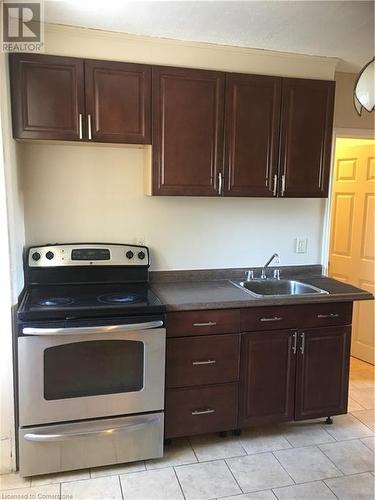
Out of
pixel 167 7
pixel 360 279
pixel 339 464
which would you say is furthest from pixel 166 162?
pixel 360 279

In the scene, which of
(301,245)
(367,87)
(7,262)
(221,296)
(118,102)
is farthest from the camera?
(301,245)

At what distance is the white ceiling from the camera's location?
211cm

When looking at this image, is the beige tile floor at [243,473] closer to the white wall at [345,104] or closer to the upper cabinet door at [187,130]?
the upper cabinet door at [187,130]

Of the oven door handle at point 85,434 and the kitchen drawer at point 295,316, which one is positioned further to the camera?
the kitchen drawer at point 295,316

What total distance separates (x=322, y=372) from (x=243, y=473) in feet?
2.64

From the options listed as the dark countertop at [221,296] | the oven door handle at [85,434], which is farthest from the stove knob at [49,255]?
the oven door handle at [85,434]

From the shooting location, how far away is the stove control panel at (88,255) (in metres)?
2.59

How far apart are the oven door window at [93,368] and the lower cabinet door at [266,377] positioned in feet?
2.16

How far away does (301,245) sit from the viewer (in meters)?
3.20

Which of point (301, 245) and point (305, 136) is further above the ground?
point (305, 136)

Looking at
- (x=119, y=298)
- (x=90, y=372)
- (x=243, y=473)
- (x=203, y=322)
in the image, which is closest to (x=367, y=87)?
(x=203, y=322)

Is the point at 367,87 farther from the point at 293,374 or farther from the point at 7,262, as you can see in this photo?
the point at 7,262

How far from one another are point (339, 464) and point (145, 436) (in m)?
1.12

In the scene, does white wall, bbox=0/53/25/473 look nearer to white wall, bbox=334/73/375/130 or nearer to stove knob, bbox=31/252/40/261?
stove knob, bbox=31/252/40/261
